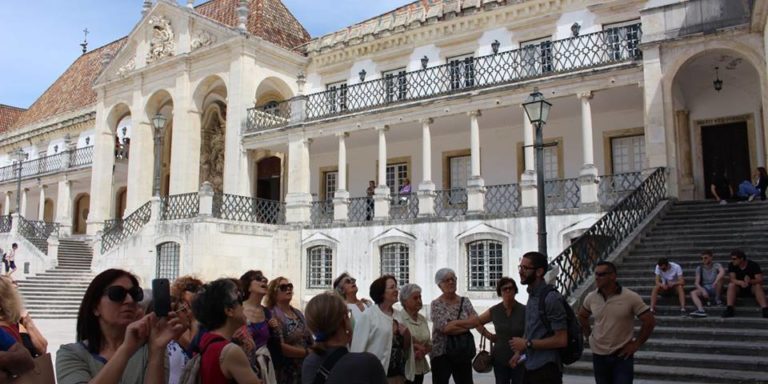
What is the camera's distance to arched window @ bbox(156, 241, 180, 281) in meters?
20.2

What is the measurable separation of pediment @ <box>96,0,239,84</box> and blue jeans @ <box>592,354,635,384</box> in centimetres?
2005

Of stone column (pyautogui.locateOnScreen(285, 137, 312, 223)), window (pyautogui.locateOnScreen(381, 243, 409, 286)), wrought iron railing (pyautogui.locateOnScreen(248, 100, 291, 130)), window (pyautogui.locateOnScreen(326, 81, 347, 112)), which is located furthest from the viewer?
wrought iron railing (pyautogui.locateOnScreen(248, 100, 291, 130))

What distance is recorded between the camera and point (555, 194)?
18531mm

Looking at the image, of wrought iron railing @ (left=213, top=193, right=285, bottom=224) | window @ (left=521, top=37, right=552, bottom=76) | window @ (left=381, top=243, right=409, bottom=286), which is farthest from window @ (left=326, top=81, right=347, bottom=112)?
window @ (left=521, top=37, right=552, bottom=76)

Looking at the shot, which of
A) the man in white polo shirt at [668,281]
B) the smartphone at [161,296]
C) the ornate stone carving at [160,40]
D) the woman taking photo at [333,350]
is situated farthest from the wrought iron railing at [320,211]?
the smartphone at [161,296]

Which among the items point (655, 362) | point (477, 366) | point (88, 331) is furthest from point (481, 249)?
point (88, 331)

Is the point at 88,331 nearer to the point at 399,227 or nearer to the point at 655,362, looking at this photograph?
the point at 655,362

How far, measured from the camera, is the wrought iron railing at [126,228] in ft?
74.6

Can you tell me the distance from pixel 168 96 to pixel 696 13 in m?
20.0

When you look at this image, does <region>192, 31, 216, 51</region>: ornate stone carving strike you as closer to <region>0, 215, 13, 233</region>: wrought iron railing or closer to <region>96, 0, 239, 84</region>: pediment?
<region>96, 0, 239, 84</region>: pediment

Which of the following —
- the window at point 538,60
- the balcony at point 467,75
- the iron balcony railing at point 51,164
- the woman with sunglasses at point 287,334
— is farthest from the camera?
the iron balcony railing at point 51,164

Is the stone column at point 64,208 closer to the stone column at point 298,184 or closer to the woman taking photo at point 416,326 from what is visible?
the stone column at point 298,184

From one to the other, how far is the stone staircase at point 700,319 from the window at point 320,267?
34.8ft

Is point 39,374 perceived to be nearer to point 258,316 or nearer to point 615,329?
point 258,316
